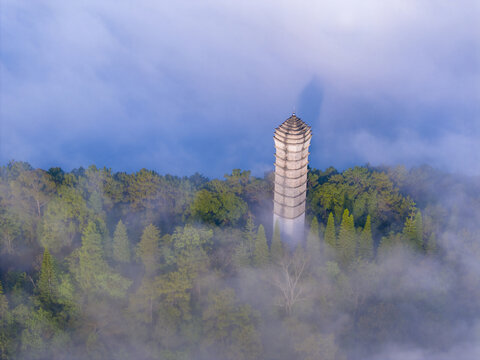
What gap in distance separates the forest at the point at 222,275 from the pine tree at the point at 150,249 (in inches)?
4.0

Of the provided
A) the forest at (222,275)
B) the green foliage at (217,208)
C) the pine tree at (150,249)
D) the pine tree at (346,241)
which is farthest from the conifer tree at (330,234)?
the pine tree at (150,249)

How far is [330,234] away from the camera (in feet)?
212

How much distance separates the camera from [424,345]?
60.9 metres

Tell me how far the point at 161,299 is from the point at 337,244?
16.8m

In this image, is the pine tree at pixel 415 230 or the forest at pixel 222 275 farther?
the pine tree at pixel 415 230

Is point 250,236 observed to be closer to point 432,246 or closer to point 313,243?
point 313,243

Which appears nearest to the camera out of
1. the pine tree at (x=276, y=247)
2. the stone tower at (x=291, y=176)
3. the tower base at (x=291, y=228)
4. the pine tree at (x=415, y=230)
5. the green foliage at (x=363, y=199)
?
the stone tower at (x=291, y=176)

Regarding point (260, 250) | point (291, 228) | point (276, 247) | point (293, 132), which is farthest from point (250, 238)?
point (293, 132)

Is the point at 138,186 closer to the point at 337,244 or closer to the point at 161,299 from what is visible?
the point at 161,299

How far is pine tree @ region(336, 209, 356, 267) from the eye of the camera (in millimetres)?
64188

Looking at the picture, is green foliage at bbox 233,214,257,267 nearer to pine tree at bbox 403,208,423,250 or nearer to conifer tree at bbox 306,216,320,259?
conifer tree at bbox 306,216,320,259

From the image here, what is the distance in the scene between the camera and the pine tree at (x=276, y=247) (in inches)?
2514

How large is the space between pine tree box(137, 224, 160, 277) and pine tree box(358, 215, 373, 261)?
18.5 meters

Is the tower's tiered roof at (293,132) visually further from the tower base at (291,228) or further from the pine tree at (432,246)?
the pine tree at (432,246)
